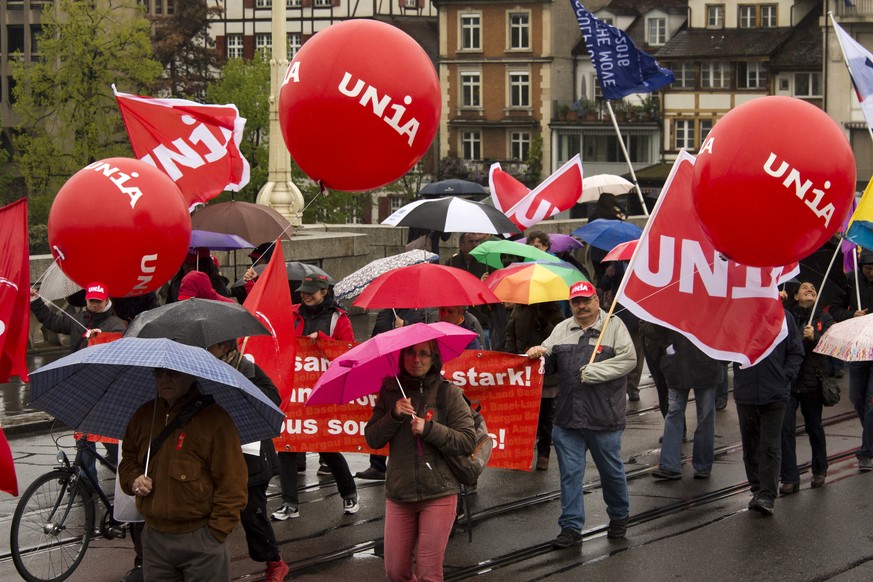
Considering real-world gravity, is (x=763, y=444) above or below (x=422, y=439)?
below

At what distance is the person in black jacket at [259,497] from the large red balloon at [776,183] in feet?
9.49

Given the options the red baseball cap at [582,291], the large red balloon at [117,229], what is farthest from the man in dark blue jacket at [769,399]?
the large red balloon at [117,229]

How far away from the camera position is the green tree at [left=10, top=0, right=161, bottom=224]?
54.9 meters

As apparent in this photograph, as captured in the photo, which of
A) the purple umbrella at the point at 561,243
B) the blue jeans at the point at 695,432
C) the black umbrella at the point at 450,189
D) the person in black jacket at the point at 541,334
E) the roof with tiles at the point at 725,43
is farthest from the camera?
the roof with tiles at the point at 725,43

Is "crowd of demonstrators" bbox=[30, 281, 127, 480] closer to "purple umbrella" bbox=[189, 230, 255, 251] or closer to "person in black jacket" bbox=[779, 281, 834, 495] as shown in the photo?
"purple umbrella" bbox=[189, 230, 255, 251]

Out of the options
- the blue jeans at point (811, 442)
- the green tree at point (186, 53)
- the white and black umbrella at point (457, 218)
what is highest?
the green tree at point (186, 53)

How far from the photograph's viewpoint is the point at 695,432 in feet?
39.1

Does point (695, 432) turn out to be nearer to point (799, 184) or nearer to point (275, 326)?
point (799, 184)

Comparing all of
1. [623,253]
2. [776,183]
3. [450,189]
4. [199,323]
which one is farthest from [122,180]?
[450,189]

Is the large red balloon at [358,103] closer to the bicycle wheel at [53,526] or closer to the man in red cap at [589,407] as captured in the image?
the man in red cap at [589,407]

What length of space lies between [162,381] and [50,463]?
635 cm

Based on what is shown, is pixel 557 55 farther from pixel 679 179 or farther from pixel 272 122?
pixel 679 179

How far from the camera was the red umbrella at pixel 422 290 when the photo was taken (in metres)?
10.4

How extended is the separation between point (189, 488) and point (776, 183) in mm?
4044
